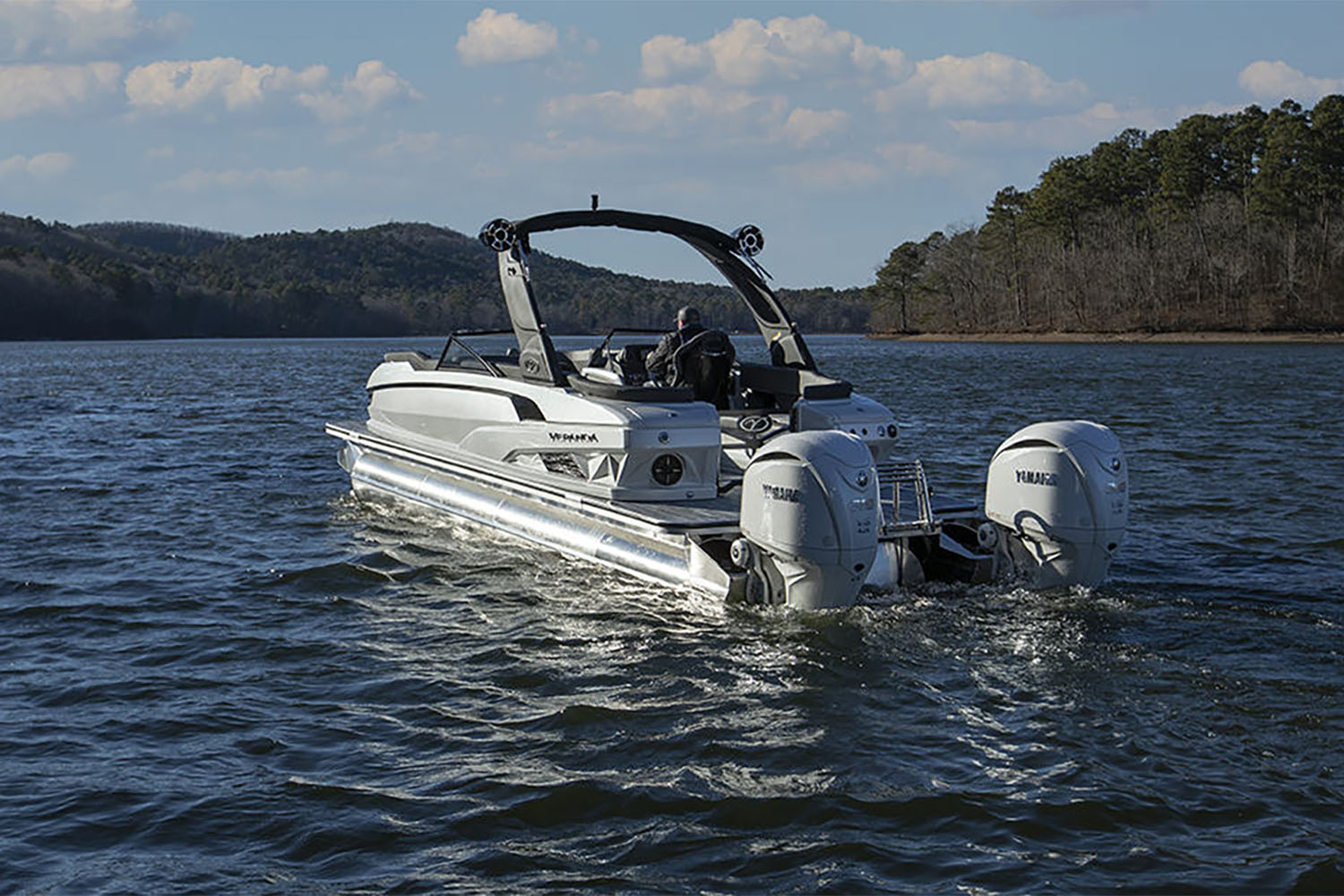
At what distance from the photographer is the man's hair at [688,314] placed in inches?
421

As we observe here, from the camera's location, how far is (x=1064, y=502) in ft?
27.5

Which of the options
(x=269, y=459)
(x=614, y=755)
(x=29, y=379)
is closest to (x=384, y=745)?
(x=614, y=755)

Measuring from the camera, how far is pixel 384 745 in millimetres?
6312

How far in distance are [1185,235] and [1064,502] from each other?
7993 cm

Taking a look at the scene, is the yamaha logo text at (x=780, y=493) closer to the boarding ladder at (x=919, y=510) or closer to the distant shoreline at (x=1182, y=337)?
the boarding ladder at (x=919, y=510)

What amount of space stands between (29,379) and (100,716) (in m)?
38.8

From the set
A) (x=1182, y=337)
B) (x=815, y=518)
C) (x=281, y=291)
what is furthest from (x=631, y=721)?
(x=281, y=291)

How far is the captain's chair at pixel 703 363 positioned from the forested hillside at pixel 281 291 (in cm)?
7443

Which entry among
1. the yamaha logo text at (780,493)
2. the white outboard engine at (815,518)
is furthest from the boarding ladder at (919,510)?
the yamaha logo text at (780,493)

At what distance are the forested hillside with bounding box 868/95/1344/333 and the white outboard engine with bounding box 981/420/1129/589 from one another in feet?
228

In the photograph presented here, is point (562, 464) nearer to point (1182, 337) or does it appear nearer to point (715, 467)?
point (715, 467)

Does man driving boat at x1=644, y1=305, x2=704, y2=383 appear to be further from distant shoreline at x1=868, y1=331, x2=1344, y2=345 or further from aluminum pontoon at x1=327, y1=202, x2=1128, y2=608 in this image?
distant shoreline at x1=868, y1=331, x2=1344, y2=345

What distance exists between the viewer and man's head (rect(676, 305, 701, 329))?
1070 centimetres

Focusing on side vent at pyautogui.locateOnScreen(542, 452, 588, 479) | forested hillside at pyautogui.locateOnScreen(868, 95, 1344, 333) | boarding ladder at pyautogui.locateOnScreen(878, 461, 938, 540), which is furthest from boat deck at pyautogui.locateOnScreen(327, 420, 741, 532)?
forested hillside at pyautogui.locateOnScreen(868, 95, 1344, 333)
